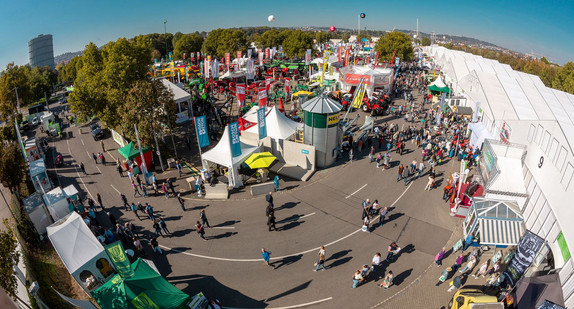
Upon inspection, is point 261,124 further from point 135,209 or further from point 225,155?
point 135,209

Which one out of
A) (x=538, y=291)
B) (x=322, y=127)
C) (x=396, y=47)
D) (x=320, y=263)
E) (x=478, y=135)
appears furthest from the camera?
(x=396, y=47)

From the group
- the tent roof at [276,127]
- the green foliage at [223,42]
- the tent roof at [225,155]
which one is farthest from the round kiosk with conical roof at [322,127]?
the green foliage at [223,42]

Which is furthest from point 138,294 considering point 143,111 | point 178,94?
point 178,94

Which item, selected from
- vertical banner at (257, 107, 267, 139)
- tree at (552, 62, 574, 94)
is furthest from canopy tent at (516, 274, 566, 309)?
tree at (552, 62, 574, 94)

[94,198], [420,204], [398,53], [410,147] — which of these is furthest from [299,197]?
[398,53]

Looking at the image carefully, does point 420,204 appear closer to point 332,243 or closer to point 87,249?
point 332,243

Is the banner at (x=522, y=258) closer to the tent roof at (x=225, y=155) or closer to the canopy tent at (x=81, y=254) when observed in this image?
the tent roof at (x=225, y=155)

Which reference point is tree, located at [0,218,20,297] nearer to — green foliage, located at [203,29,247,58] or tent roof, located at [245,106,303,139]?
tent roof, located at [245,106,303,139]
